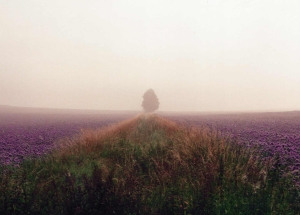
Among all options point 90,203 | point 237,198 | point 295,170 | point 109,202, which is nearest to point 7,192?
point 90,203

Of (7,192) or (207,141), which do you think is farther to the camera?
(207,141)

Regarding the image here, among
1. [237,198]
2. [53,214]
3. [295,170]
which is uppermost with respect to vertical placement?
[295,170]

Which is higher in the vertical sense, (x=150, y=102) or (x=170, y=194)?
(x=150, y=102)

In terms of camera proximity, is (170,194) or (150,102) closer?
(170,194)

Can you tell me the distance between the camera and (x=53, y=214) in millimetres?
3240

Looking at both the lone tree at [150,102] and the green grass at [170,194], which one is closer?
the green grass at [170,194]

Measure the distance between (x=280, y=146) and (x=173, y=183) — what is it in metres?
3.34

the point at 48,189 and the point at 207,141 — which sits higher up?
the point at 207,141

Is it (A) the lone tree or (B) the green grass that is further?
(A) the lone tree

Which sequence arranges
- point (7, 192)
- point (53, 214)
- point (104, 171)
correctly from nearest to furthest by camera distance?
1. point (53, 214)
2. point (7, 192)
3. point (104, 171)

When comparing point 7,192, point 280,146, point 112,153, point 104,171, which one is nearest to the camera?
point 7,192

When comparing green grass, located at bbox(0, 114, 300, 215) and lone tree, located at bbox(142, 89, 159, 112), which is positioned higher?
lone tree, located at bbox(142, 89, 159, 112)

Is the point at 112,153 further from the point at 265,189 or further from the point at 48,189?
the point at 265,189

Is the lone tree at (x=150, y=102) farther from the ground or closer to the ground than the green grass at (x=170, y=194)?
farther from the ground
